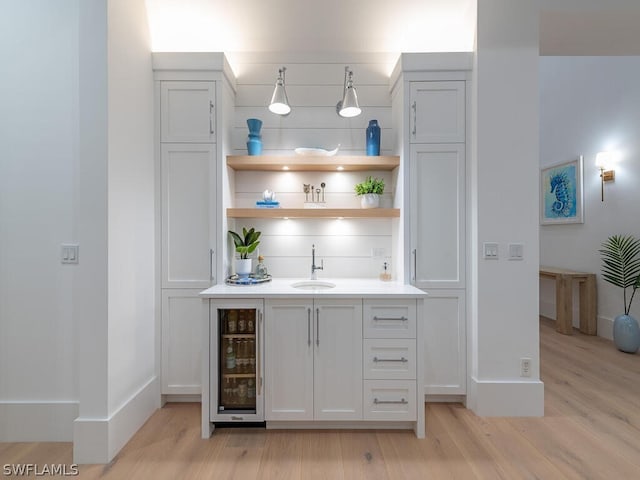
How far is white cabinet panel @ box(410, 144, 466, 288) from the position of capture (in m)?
2.58

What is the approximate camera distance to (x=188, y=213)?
2.60 meters

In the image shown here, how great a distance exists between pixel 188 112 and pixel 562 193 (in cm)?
506

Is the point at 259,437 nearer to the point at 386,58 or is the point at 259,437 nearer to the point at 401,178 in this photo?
the point at 401,178

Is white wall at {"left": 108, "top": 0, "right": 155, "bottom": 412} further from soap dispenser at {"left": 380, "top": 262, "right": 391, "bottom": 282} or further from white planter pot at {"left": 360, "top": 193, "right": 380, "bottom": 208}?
soap dispenser at {"left": 380, "top": 262, "right": 391, "bottom": 282}

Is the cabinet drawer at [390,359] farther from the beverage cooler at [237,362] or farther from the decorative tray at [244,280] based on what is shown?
the decorative tray at [244,280]

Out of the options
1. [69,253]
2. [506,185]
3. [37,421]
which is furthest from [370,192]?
[37,421]

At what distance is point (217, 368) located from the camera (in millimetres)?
2184

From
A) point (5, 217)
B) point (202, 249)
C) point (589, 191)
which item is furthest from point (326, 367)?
point (589, 191)

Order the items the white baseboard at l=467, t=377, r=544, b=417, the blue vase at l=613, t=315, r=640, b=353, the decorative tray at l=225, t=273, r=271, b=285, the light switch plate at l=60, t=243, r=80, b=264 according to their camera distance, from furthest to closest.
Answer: the blue vase at l=613, t=315, r=640, b=353
the decorative tray at l=225, t=273, r=271, b=285
the white baseboard at l=467, t=377, r=544, b=417
the light switch plate at l=60, t=243, r=80, b=264

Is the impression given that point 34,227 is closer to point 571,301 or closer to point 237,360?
point 237,360

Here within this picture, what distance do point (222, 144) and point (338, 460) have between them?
2313mm

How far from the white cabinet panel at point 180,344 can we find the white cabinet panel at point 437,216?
1.75m

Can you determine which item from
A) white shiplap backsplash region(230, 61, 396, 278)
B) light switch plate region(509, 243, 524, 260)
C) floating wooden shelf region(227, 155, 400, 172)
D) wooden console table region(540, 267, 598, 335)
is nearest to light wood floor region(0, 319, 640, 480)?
light switch plate region(509, 243, 524, 260)

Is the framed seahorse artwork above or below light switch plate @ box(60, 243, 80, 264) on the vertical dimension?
above
